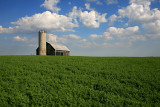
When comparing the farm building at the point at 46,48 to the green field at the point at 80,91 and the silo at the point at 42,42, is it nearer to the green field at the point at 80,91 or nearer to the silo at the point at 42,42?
the silo at the point at 42,42

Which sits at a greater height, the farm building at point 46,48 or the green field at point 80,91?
the farm building at point 46,48

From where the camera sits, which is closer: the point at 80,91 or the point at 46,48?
the point at 80,91

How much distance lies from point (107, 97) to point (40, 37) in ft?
99.7

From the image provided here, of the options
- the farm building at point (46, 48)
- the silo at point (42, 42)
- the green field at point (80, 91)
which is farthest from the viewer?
the silo at point (42, 42)

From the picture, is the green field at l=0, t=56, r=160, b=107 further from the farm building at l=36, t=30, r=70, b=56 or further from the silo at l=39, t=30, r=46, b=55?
the silo at l=39, t=30, r=46, b=55

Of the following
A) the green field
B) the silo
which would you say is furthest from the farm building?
the green field

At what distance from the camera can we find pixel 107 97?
5980 millimetres

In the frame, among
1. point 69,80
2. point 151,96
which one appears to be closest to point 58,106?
point 69,80

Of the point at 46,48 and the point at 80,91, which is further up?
the point at 46,48

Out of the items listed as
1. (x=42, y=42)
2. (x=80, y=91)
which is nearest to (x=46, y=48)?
(x=42, y=42)

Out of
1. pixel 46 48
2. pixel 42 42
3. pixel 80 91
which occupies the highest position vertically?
pixel 42 42

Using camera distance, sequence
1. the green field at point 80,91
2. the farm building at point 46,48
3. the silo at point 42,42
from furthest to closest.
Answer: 1. the silo at point 42,42
2. the farm building at point 46,48
3. the green field at point 80,91

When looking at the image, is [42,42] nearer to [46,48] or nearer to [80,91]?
[46,48]

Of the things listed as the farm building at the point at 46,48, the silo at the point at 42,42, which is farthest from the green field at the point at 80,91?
the silo at the point at 42,42
